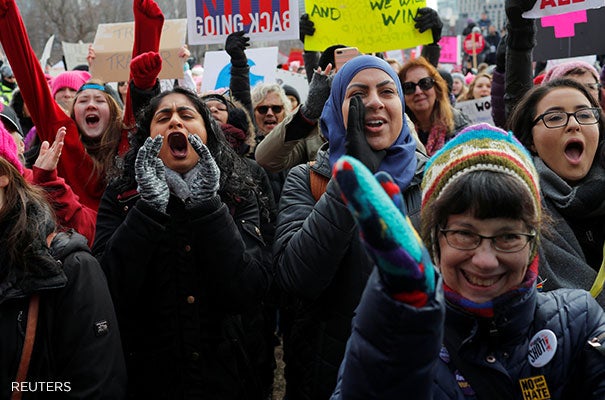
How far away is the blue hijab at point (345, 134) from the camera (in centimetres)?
251

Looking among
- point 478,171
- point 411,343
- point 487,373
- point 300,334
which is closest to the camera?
point 411,343

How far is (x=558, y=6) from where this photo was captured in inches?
160

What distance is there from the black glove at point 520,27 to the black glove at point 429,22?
3.78ft

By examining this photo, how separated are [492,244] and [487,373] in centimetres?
32

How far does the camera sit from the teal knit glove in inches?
40.1

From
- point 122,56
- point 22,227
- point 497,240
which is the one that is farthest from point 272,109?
point 497,240

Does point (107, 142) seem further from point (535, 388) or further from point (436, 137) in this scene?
point (535, 388)

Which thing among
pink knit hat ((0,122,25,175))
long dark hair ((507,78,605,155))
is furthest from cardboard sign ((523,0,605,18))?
pink knit hat ((0,122,25,175))

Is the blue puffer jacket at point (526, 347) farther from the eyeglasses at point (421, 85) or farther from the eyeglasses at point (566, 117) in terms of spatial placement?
the eyeglasses at point (421, 85)

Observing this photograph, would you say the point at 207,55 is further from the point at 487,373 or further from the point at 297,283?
the point at 487,373

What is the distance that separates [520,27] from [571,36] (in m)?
1.36

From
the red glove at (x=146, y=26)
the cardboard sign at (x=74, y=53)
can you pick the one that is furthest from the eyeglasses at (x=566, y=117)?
the cardboard sign at (x=74, y=53)

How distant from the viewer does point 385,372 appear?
46.1 inches

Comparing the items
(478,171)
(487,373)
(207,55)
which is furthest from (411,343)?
(207,55)
